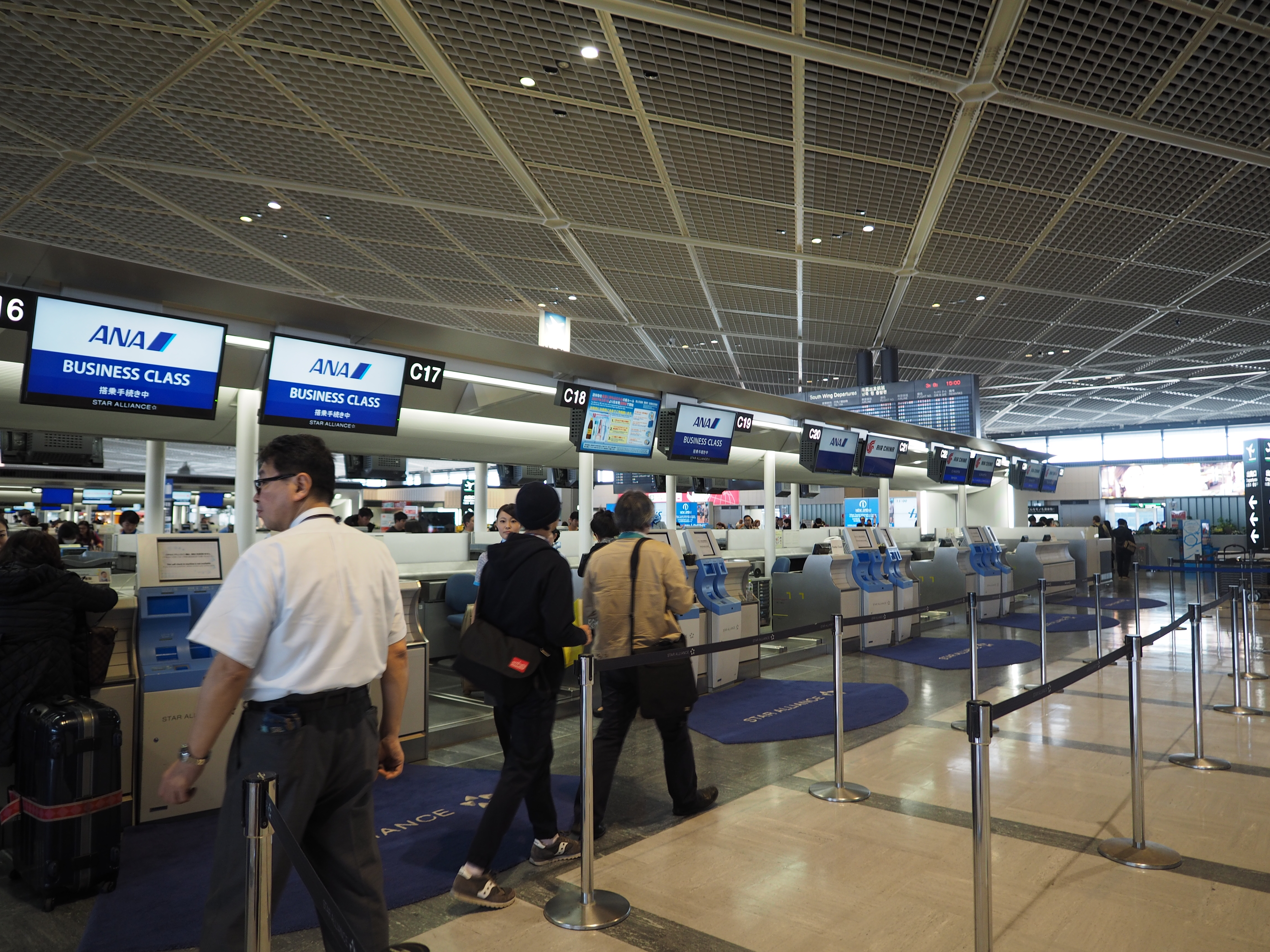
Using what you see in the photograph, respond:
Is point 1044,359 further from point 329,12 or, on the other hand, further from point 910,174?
point 329,12

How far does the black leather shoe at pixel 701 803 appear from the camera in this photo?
4129 millimetres

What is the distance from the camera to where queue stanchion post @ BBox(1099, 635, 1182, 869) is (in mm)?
3473

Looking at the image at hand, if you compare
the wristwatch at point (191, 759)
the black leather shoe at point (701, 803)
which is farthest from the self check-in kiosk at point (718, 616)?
the wristwatch at point (191, 759)

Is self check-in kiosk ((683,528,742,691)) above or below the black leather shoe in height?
above

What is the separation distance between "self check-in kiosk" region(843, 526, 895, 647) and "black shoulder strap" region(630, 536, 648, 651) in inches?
267

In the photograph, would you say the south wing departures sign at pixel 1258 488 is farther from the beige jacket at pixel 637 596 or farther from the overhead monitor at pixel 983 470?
the beige jacket at pixel 637 596

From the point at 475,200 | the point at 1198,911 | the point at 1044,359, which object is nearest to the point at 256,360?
the point at 475,200

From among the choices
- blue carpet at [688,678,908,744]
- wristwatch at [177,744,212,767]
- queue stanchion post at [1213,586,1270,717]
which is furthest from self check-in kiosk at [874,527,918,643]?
wristwatch at [177,744,212,767]

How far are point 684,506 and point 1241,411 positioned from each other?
1711 cm

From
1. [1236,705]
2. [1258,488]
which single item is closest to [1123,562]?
[1258,488]

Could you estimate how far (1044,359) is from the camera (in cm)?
1545

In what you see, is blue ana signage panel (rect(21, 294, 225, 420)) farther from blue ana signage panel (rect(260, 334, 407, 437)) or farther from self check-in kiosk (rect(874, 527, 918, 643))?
self check-in kiosk (rect(874, 527, 918, 643))

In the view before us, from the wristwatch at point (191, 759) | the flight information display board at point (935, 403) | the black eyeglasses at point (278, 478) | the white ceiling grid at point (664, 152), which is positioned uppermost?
the white ceiling grid at point (664, 152)

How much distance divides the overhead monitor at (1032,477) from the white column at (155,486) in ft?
52.9
